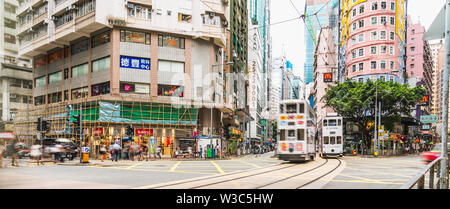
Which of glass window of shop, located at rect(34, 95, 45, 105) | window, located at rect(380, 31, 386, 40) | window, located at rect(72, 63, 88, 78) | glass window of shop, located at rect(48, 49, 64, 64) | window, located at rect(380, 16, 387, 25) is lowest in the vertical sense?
glass window of shop, located at rect(34, 95, 45, 105)

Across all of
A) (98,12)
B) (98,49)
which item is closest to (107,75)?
(98,49)

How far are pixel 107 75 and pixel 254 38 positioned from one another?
168 feet

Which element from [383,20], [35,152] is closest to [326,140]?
[35,152]

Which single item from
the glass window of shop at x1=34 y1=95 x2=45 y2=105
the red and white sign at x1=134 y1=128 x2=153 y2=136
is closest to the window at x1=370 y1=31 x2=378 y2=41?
the red and white sign at x1=134 y1=128 x2=153 y2=136

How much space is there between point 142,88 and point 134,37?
196 inches

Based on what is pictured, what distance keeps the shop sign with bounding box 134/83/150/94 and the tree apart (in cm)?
2350

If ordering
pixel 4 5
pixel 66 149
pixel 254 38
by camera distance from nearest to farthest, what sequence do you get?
pixel 4 5, pixel 66 149, pixel 254 38

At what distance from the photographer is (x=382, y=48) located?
2149 inches

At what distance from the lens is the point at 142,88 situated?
3462cm

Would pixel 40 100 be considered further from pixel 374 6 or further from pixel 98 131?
pixel 374 6

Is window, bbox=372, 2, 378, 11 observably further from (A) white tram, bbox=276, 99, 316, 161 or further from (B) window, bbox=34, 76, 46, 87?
(B) window, bbox=34, 76, 46, 87

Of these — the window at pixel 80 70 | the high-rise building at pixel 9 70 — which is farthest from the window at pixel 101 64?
the high-rise building at pixel 9 70

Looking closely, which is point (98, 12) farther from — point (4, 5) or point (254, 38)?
point (254, 38)

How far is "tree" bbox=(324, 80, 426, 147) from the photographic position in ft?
138
